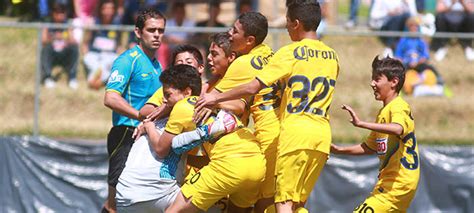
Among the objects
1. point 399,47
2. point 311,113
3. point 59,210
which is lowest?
point 59,210

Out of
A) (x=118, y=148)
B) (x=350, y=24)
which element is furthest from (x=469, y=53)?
(x=118, y=148)

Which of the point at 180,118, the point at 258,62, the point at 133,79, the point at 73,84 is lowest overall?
the point at 73,84

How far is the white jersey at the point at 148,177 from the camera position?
25.8 ft

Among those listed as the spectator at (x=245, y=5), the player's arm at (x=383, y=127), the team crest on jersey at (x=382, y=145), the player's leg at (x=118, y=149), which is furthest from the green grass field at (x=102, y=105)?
the player's arm at (x=383, y=127)

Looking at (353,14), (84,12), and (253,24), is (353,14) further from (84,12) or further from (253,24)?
(253,24)

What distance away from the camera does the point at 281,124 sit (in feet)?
26.3

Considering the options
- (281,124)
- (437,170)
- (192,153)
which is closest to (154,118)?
(192,153)

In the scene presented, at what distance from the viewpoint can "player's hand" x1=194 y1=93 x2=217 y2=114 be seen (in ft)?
24.9

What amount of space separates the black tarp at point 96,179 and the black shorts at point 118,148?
2982 millimetres

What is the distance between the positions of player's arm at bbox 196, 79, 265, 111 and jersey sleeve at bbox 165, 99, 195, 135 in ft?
0.50

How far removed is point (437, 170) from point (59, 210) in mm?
4708

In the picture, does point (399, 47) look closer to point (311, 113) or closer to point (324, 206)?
point (324, 206)

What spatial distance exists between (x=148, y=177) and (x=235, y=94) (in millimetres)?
984

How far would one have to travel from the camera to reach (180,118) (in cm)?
776
